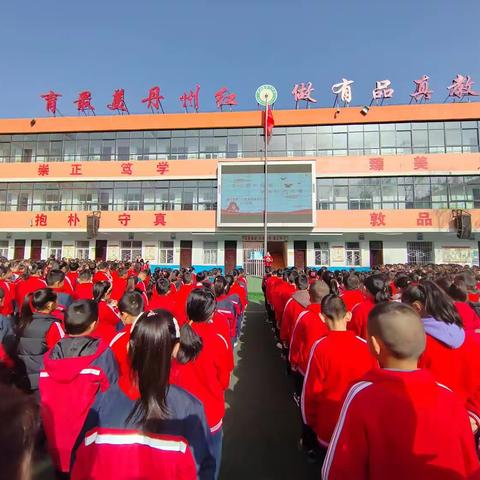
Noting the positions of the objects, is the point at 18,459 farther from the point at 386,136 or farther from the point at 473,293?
the point at 386,136

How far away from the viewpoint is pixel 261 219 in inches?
754

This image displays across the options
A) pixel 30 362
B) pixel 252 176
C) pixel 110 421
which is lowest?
pixel 30 362

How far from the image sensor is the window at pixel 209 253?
21469mm

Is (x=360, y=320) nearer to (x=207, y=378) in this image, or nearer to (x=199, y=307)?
(x=199, y=307)

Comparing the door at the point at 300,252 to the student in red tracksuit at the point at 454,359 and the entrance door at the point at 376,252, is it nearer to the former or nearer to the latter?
the entrance door at the point at 376,252

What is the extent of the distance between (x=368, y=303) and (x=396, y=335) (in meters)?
2.41

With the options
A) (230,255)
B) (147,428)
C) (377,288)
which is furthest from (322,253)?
(147,428)

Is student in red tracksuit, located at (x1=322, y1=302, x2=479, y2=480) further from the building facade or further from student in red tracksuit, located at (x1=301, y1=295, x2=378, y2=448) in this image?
the building facade

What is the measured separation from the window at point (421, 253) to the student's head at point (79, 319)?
21229mm

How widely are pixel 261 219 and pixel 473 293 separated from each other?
49.9ft

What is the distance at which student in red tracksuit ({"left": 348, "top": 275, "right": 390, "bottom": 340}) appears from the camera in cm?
342

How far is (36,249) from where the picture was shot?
22.0m

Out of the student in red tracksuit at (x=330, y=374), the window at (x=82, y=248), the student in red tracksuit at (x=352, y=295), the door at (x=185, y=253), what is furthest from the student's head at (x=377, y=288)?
the window at (x=82, y=248)

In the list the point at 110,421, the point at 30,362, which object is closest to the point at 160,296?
the point at 30,362
